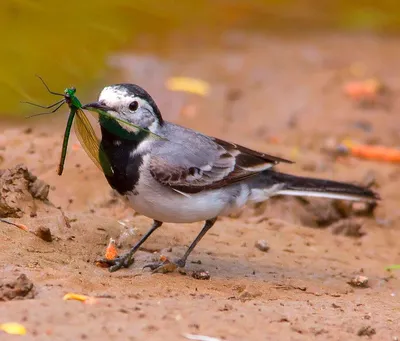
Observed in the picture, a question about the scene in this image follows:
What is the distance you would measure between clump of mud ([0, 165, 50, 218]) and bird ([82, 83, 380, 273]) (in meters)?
0.82

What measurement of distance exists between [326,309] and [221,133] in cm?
596

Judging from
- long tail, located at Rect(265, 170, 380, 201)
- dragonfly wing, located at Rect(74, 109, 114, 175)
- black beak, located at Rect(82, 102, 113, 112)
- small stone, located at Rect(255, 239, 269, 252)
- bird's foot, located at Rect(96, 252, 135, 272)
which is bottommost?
bird's foot, located at Rect(96, 252, 135, 272)

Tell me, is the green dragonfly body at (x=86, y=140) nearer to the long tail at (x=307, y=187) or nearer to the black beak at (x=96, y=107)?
the black beak at (x=96, y=107)

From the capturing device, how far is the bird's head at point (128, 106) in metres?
6.44

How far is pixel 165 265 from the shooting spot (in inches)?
259

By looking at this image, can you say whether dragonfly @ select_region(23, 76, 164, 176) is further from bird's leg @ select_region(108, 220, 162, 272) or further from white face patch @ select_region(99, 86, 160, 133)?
bird's leg @ select_region(108, 220, 162, 272)

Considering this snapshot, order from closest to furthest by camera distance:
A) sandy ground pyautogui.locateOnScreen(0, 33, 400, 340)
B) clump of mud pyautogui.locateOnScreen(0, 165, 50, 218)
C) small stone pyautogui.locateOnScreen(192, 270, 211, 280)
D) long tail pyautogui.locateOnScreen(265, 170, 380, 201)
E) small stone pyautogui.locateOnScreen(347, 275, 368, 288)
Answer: sandy ground pyautogui.locateOnScreen(0, 33, 400, 340)
small stone pyautogui.locateOnScreen(192, 270, 211, 280)
clump of mud pyautogui.locateOnScreen(0, 165, 50, 218)
small stone pyautogui.locateOnScreen(347, 275, 368, 288)
long tail pyautogui.locateOnScreen(265, 170, 380, 201)

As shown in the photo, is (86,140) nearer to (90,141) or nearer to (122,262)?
(90,141)

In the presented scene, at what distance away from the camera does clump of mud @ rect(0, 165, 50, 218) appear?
6.85 m

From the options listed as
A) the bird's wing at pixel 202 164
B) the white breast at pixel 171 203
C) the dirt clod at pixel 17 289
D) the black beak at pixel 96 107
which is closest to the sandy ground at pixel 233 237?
the dirt clod at pixel 17 289

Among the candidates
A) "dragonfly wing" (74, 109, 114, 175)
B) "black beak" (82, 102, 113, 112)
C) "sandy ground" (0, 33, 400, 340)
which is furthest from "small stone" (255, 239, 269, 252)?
"black beak" (82, 102, 113, 112)

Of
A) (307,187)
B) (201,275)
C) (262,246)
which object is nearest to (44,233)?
(201,275)

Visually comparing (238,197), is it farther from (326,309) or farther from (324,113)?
(324,113)

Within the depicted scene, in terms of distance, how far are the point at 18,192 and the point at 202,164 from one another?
1.49m
